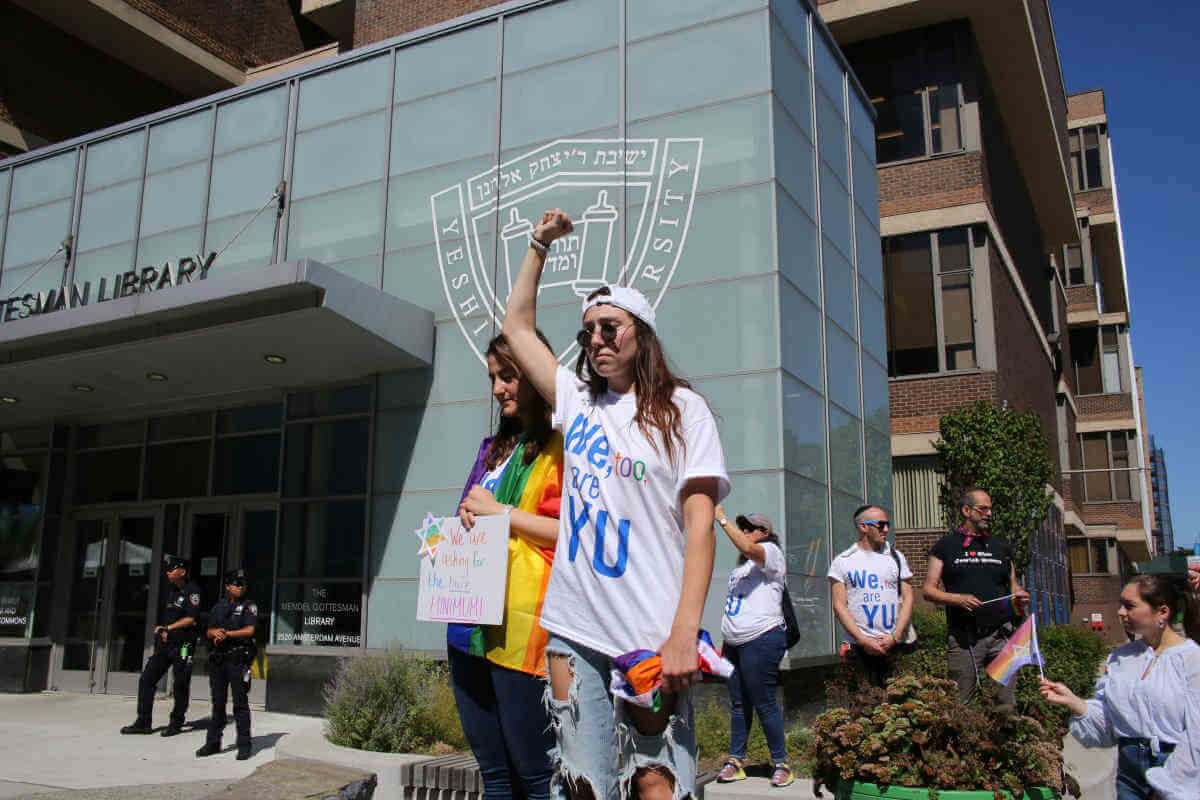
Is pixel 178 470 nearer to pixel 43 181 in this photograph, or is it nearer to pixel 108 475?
pixel 108 475

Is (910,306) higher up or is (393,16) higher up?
(393,16)

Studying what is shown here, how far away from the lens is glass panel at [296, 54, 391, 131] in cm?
1347

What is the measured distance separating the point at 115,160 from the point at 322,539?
24.5 ft

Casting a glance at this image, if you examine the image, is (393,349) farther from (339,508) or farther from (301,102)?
(301,102)

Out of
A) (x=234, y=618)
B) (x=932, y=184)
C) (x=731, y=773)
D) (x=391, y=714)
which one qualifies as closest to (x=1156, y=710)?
(x=731, y=773)

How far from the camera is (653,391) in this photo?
296 cm

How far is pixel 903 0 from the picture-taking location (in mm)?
21266

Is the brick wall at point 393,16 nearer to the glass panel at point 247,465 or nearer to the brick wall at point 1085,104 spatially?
the glass panel at point 247,465

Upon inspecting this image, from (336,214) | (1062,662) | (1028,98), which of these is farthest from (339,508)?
(1028,98)

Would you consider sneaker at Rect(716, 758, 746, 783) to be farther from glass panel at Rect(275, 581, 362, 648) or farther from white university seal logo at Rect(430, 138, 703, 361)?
glass panel at Rect(275, 581, 362, 648)

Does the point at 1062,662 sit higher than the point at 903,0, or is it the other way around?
the point at 903,0

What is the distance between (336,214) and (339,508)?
12.7 ft

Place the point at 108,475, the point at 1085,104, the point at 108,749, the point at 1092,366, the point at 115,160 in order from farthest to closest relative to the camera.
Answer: the point at 1085,104 → the point at 1092,366 → the point at 115,160 → the point at 108,475 → the point at 108,749

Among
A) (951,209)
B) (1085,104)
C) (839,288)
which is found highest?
(1085,104)
